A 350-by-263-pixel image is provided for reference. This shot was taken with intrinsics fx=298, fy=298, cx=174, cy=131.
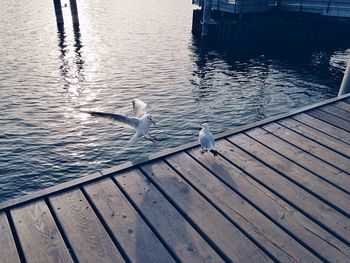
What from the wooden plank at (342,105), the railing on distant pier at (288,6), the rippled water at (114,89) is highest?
the railing on distant pier at (288,6)

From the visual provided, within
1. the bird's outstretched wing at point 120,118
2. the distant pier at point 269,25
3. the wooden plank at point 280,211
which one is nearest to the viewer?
the wooden plank at point 280,211

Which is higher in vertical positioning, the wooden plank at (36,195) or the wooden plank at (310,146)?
the wooden plank at (310,146)

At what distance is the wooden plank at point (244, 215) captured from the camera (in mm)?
4379

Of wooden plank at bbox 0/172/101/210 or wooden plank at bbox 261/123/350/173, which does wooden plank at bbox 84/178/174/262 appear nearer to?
wooden plank at bbox 0/172/101/210

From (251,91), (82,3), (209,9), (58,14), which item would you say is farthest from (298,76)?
(82,3)

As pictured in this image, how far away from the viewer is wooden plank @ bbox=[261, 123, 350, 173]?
21.4 ft

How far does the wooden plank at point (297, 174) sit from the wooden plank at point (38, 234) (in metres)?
4.35

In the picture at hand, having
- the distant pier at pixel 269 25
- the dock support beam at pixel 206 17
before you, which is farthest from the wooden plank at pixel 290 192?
the dock support beam at pixel 206 17

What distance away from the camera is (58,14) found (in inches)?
1398

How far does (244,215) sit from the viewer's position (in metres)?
5.02

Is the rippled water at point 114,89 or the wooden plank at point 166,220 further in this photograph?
the rippled water at point 114,89

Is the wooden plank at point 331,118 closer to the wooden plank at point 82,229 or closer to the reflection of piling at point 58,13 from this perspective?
the wooden plank at point 82,229

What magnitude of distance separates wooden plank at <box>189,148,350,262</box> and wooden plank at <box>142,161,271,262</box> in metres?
0.74

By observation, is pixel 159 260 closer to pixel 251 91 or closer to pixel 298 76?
pixel 251 91
